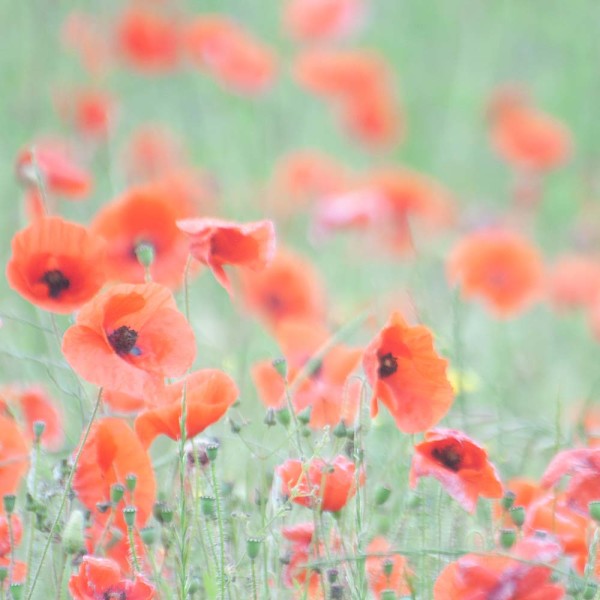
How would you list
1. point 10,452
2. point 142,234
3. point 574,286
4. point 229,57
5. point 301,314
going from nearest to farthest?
point 10,452 → point 142,234 → point 301,314 → point 574,286 → point 229,57

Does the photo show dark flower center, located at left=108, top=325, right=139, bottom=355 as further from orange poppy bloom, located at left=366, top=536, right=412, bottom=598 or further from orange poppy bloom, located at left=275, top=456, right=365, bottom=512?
orange poppy bloom, located at left=366, top=536, right=412, bottom=598

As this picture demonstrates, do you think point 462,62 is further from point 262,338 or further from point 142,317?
point 142,317

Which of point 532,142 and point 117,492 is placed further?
point 532,142

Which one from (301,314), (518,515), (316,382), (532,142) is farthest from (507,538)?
(532,142)

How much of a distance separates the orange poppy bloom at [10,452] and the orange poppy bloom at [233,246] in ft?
0.81

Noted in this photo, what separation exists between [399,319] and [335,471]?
0.51 feet

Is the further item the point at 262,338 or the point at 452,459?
the point at 262,338

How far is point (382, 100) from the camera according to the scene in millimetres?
3811

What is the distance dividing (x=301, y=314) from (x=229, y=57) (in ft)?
4.55

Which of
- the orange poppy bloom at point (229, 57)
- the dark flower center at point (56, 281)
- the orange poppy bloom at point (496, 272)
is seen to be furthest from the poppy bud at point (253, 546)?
the orange poppy bloom at point (229, 57)

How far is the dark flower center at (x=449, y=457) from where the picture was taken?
3.68 ft

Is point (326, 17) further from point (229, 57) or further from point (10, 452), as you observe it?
point (10, 452)

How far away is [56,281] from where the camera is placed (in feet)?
4.09

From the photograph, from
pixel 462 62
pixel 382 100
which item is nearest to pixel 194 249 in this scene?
pixel 382 100
